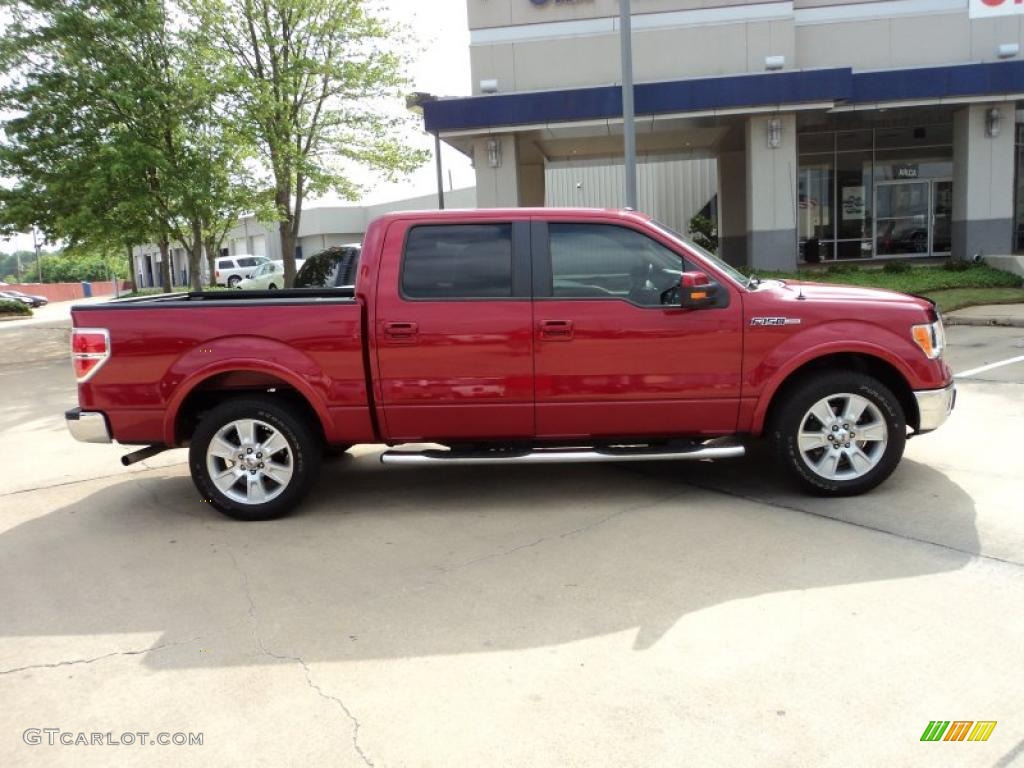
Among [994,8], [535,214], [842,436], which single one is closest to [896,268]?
[994,8]

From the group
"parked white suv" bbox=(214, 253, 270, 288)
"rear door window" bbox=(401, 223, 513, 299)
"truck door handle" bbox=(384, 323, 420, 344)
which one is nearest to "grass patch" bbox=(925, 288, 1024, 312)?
"rear door window" bbox=(401, 223, 513, 299)

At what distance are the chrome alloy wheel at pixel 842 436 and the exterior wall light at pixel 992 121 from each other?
1779cm

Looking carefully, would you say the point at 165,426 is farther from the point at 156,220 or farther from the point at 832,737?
the point at 156,220

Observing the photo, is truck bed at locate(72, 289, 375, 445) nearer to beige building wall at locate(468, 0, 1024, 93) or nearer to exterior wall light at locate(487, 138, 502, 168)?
exterior wall light at locate(487, 138, 502, 168)

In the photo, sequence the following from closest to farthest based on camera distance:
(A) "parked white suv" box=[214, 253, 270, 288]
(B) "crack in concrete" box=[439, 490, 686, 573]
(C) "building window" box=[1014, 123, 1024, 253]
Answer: (B) "crack in concrete" box=[439, 490, 686, 573] < (C) "building window" box=[1014, 123, 1024, 253] < (A) "parked white suv" box=[214, 253, 270, 288]

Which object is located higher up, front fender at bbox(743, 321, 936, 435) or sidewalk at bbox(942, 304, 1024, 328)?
front fender at bbox(743, 321, 936, 435)

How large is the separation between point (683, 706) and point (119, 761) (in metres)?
2.06

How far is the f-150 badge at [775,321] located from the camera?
5258 millimetres

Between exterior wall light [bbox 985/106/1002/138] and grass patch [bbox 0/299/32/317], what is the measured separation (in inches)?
1383

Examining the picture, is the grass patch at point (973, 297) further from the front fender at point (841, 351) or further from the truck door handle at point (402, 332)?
the truck door handle at point (402, 332)

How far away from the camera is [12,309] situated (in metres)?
34.1

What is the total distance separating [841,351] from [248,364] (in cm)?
383

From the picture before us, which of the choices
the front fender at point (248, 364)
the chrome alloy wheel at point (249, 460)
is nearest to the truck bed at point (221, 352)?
the front fender at point (248, 364)
